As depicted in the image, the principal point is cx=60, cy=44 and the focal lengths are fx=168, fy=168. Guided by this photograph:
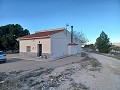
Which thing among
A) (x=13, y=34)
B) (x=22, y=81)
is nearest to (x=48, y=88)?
(x=22, y=81)

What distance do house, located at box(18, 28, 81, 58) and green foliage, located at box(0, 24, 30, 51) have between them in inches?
484

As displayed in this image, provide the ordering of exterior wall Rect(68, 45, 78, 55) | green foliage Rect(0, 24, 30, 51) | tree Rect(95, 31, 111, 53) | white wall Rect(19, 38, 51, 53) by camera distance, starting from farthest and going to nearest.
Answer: tree Rect(95, 31, 111, 53)
green foliage Rect(0, 24, 30, 51)
exterior wall Rect(68, 45, 78, 55)
white wall Rect(19, 38, 51, 53)

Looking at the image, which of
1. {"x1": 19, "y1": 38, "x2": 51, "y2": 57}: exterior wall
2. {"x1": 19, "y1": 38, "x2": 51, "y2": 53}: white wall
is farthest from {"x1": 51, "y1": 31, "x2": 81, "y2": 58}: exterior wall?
{"x1": 19, "y1": 38, "x2": 51, "y2": 57}: exterior wall

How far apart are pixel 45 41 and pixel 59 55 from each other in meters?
3.23

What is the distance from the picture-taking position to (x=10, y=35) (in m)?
41.7

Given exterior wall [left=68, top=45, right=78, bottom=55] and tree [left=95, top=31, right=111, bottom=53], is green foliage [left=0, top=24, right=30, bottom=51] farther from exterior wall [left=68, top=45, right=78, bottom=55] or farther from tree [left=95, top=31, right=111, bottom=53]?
tree [left=95, top=31, right=111, bottom=53]

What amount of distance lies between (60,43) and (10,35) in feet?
63.4

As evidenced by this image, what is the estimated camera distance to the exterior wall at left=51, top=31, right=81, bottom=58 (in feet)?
83.7

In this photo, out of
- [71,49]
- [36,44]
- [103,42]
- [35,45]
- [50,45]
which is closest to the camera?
[50,45]

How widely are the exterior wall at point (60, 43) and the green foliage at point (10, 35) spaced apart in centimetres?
1803

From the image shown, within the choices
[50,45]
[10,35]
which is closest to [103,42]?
[50,45]

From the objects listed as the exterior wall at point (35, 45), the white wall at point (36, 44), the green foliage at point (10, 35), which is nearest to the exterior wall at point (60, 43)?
the white wall at point (36, 44)

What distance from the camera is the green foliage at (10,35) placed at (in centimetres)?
4159

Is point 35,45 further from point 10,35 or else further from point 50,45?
point 10,35
